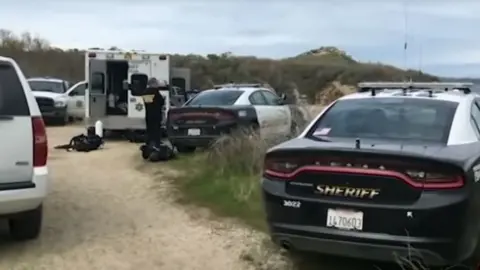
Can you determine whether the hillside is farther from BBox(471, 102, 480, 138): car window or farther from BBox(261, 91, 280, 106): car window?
BBox(471, 102, 480, 138): car window

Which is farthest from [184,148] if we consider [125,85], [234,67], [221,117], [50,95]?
[234,67]

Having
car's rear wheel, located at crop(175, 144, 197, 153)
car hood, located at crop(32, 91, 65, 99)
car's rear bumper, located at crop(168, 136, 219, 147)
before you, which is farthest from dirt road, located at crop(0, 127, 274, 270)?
car hood, located at crop(32, 91, 65, 99)

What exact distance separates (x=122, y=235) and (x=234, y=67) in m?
50.1

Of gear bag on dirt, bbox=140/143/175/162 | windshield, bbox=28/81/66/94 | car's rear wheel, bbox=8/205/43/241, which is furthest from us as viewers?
windshield, bbox=28/81/66/94

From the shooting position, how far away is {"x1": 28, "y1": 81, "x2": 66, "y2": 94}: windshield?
90.0 feet

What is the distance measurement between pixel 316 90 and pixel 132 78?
32.8 meters

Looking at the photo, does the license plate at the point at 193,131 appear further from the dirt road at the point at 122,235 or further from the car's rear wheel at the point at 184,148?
the dirt road at the point at 122,235

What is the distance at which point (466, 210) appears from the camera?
5.58m

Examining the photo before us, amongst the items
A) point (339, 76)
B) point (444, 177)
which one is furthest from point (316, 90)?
point (444, 177)

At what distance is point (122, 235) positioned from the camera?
26.8 feet

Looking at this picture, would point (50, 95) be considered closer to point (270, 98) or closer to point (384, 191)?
point (270, 98)

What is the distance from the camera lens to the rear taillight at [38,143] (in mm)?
7227

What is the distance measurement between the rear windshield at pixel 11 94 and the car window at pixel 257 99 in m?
8.83

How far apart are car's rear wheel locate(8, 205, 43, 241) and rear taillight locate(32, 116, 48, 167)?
1.69 feet
